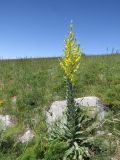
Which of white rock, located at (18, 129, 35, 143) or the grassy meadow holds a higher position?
the grassy meadow

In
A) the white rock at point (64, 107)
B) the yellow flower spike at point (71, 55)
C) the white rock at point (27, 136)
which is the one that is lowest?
the white rock at point (27, 136)

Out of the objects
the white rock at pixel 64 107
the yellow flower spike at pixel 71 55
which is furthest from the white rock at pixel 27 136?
the yellow flower spike at pixel 71 55

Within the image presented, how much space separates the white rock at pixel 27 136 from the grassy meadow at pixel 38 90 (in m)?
0.17

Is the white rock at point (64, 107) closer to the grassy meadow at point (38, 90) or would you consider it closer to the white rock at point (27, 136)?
the grassy meadow at point (38, 90)

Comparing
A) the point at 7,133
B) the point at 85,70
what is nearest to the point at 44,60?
the point at 85,70

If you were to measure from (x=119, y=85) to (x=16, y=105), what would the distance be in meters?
3.71

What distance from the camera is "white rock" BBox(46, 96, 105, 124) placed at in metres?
12.1

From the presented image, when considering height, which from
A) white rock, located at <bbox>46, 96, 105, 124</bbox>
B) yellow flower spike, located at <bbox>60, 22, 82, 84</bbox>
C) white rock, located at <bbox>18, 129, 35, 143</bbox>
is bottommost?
white rock, located at <bbox>18, 129, 35, 143</bbox>

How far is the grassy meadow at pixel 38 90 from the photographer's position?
38.5 ft

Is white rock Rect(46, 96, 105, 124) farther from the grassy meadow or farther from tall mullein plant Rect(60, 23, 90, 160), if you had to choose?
tall mullein plant Rect(60, 23, 90, 160)

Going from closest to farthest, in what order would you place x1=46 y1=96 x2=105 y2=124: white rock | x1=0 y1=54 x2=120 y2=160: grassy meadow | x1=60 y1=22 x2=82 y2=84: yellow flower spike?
x1=60 y1=22 x2=82 y2=84: yellow flower spike → x1=0 y1=54 x2=120 y2=160: grassy meadow → x1=46 y1=96 x2=105 y2=124: white rock

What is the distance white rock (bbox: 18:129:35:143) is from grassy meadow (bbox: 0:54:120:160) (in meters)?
0.17

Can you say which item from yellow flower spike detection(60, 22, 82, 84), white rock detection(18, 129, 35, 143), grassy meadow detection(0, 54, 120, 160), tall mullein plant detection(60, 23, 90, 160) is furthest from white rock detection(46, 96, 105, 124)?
yellow flower spike detection(60, 22, 82, 84)

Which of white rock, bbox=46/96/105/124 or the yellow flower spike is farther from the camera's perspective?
white rock, bbox=46/96/105/124
